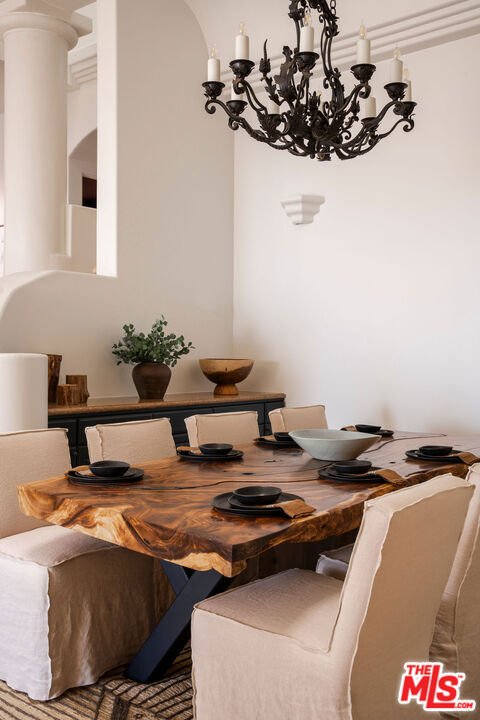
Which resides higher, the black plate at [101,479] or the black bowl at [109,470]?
the black bowl at [109,470]

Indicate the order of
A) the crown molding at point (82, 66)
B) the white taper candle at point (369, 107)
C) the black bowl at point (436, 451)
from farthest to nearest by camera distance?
the crown molding at point (82, 66)
the white taper candle at point (369, 107)
the black bowl at point (436, 451)

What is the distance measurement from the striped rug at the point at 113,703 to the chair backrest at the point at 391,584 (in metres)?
0.77

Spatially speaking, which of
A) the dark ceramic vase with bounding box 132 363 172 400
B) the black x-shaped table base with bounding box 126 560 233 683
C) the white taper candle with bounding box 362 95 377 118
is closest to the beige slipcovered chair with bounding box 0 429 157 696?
the black x-shaped table base with bounding box 126 560 233 683

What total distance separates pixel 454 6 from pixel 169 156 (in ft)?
6.73

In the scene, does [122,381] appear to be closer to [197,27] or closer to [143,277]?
[143,277]

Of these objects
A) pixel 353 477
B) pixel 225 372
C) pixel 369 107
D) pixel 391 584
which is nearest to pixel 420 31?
pixel 369 107

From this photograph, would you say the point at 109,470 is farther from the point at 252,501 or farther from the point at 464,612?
the point at 464,612

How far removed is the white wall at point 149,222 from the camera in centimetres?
418

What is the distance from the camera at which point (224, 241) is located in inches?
212

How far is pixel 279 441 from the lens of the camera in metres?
3.20

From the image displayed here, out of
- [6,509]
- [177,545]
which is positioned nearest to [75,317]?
[6,509]

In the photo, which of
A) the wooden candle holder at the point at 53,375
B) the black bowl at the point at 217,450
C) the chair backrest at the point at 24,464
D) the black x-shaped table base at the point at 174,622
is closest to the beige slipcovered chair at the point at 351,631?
the black x-shaped table base at the point at 174,622

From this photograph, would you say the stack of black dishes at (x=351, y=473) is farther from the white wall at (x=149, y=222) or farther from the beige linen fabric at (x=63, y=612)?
the white wall at (x=149, y=222)

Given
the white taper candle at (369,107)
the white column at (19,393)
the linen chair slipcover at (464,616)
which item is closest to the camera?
the linen chair slipcover at (464,616)
